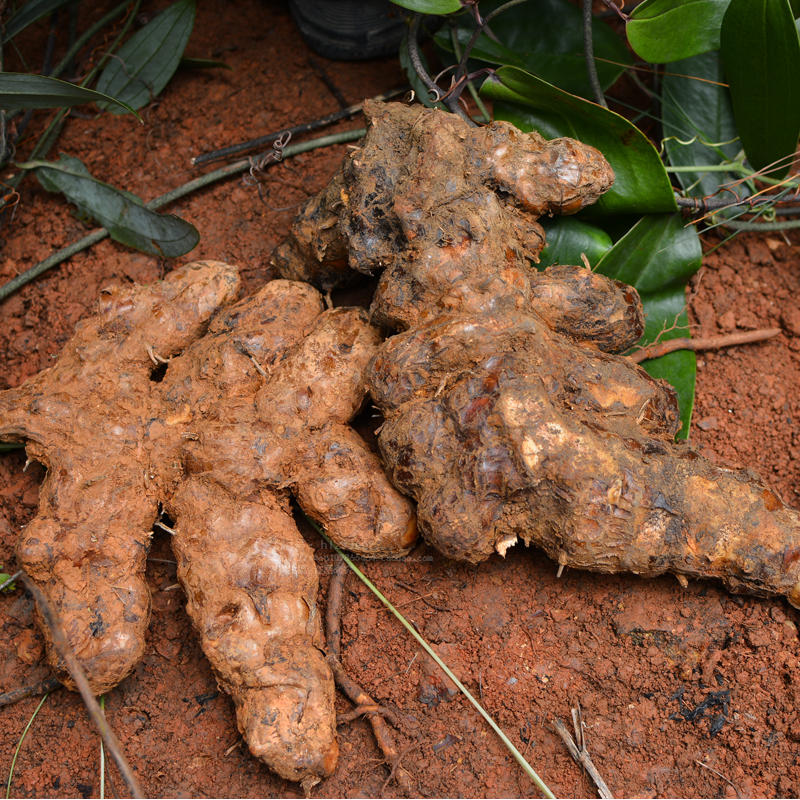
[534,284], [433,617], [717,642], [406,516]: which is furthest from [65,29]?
[717,642]

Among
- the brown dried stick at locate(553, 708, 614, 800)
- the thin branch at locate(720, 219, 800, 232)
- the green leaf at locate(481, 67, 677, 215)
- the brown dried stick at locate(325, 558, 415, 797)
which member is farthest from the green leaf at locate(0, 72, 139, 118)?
the brown dried stick at locate(553, 708, 614, 800)

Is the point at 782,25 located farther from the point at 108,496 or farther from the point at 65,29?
the point at 65,29

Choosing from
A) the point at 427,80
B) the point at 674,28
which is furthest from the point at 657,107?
the point at 427,80

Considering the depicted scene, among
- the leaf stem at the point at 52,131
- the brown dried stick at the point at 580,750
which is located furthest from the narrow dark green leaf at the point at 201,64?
the brown dried stick at the point at 580,750

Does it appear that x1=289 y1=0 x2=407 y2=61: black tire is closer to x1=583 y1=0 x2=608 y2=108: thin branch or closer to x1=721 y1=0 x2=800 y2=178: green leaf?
x1=583 y1=0 x2=608 y2=108: thin branch

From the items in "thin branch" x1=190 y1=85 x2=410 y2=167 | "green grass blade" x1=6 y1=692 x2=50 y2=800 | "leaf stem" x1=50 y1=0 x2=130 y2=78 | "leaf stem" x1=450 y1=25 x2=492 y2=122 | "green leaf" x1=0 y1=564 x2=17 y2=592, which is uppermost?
"leaf stem" x1=50 y1=0 x2=130 y2=78

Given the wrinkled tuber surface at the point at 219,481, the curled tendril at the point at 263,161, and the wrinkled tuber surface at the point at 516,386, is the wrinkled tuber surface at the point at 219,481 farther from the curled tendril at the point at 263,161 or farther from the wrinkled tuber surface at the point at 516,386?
the curled tendril at the point at 263,161
